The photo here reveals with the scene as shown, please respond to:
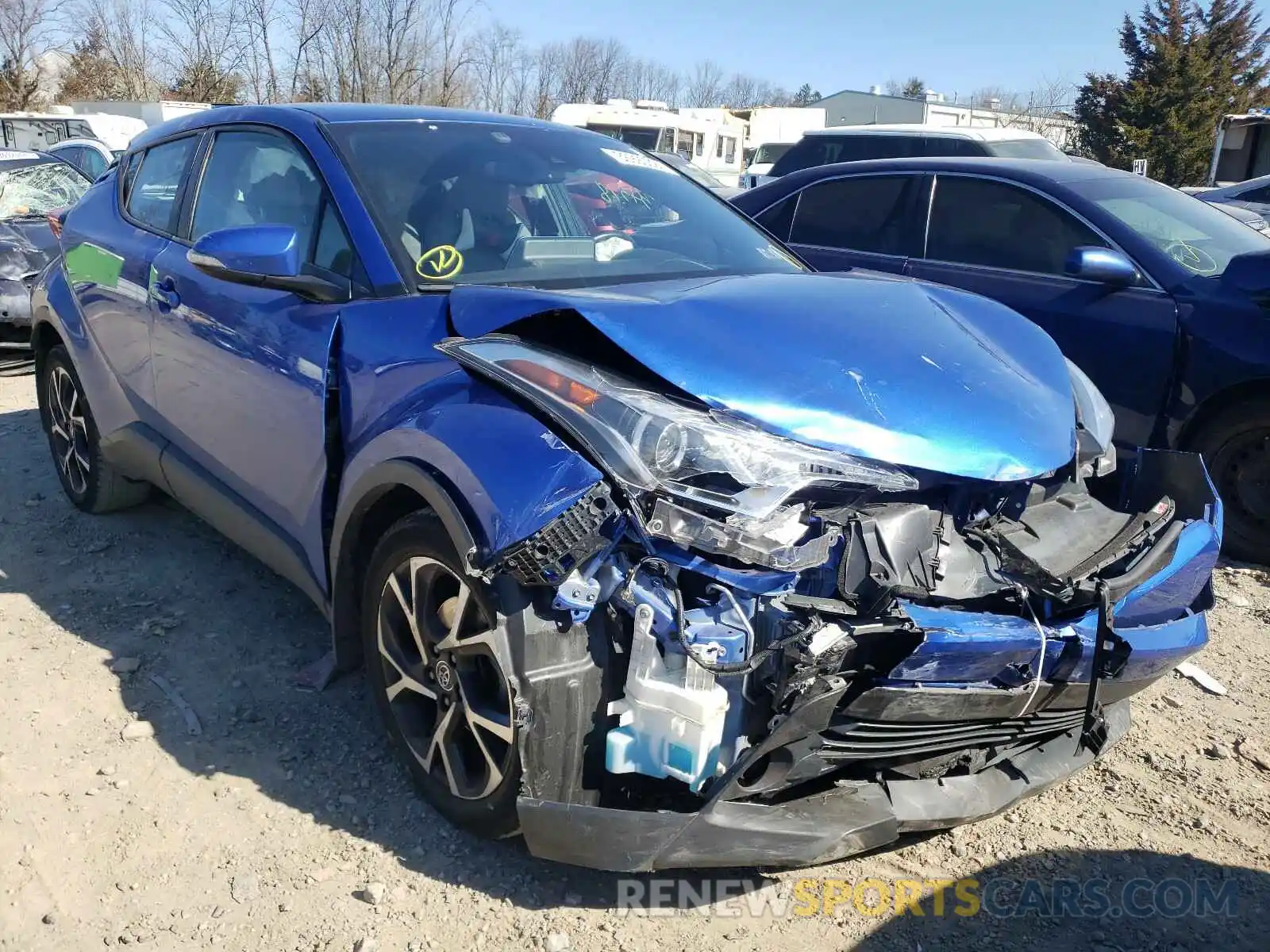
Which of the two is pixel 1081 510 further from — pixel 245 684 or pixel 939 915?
pixel 245 684

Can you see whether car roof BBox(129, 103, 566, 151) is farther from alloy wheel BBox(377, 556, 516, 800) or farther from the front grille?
the front grille

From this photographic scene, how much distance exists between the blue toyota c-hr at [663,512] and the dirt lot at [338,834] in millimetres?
237

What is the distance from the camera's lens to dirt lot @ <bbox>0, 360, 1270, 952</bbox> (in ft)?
7.68

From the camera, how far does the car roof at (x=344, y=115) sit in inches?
131

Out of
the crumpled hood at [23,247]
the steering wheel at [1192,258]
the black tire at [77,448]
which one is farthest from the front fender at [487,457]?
the crumpled hood at [23,247]

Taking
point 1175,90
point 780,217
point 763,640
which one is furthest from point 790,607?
point 1175,90

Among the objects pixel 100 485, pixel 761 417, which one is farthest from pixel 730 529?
pixel 100 485

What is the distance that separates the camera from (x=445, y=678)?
2.47m

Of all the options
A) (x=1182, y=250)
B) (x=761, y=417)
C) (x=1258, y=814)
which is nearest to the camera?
(x=761, y=417)

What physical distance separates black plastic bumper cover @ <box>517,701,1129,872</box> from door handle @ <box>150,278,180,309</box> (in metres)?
2.38

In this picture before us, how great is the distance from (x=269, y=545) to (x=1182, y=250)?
4.33 meters

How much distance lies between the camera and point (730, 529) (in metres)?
2.05

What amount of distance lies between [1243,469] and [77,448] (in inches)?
208

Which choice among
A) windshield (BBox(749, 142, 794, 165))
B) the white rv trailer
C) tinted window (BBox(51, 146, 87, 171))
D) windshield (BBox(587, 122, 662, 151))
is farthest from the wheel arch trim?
windshield (BBox(587, 122, 662, 151))
